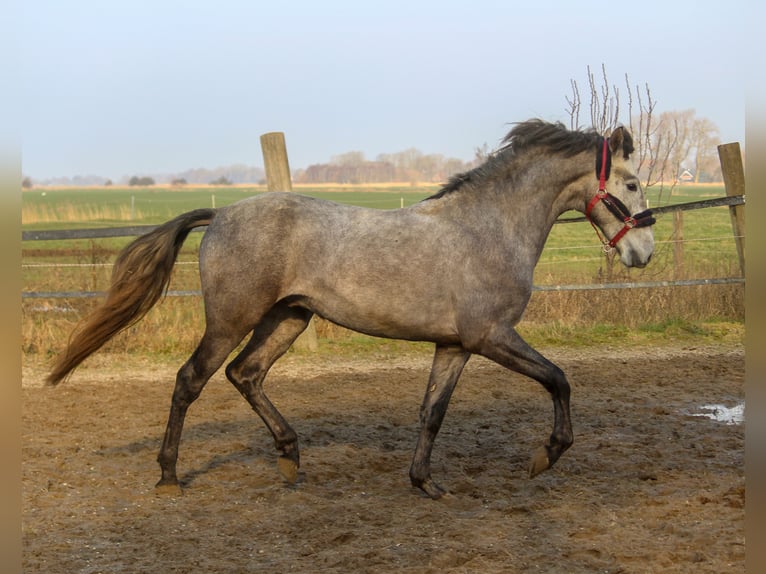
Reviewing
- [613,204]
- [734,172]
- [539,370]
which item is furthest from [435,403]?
[734,172]

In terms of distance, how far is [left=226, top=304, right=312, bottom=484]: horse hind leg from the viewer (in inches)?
201

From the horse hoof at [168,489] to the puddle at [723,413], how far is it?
4119 millimetres

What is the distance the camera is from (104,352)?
9.40 metres

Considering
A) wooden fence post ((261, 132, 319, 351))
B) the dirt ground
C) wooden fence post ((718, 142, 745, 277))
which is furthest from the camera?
wooden fence post ((718, 142, 745, 277))

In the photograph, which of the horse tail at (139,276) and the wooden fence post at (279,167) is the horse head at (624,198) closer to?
the horse tail at (139,276)

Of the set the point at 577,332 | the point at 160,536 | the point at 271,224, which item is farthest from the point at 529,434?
the point at 577,332

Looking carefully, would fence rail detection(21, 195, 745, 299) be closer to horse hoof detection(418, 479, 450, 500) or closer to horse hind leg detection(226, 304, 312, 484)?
horse hind leg detection(226, 304, 312, 484)

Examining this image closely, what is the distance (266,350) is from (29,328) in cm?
565

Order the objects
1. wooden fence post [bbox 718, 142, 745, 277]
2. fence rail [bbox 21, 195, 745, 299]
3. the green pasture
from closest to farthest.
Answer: fence rail [bbox 21, 195, 745, 299] < wooden fence post [bbox 718, 142, 745, 277] < the green pasture

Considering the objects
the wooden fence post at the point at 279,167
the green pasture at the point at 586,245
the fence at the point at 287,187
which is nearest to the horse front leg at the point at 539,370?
the fence at the point at 287,187

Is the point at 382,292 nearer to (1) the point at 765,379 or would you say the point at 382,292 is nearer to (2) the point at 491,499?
(2) the point at 491,499

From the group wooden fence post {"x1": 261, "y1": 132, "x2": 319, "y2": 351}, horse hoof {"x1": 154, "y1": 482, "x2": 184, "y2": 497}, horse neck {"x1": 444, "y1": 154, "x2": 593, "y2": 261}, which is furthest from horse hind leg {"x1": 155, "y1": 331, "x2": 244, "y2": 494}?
wooden fence post {"x1": 261, "y1": 132, "x2": 319, "y2": 351}

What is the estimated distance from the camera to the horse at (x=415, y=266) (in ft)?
15.6

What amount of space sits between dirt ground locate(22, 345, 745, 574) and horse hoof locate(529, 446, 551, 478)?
0.13m
